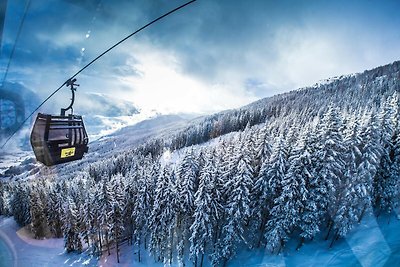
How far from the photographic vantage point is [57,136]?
9.79 metres

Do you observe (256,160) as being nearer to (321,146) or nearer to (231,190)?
(231,190)

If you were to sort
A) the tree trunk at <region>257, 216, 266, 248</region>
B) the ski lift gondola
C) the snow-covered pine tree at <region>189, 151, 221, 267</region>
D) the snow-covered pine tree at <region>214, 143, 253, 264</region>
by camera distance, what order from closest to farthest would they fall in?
the ski lift gondola → the snow-covered pine tree at <region>189, 151, 221, 267</region> → the snow-covered pine tree at <region>214, 143, 253, 264</region> → the tree trunk at <region>257, 216, 266, 248</region>

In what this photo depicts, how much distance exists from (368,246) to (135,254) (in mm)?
31613

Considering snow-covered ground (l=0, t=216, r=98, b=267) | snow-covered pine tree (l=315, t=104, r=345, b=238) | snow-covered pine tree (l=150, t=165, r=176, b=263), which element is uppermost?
snow-covered pine tree (l=315, t=104, r=345, b=238)

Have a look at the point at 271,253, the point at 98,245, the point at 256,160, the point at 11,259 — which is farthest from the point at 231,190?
the point at 11,259

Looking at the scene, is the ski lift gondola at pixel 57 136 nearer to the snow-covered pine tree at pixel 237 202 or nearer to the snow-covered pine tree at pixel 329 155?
the snow-covered pine tree at pixel 237 202

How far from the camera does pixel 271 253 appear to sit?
103 feet

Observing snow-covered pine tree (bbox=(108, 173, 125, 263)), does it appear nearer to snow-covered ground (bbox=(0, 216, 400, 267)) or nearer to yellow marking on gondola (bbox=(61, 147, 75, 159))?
snow-covered ground (bbox=(0, 216, 400, 267))

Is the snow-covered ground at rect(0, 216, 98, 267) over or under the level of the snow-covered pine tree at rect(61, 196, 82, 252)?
under

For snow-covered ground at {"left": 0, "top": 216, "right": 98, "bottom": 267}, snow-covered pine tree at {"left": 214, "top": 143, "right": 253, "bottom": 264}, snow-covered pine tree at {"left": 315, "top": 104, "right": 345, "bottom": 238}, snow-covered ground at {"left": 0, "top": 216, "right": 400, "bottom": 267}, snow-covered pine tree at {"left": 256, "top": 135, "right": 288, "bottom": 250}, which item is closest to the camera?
snow-covered ground at {"left": 0, "top": 216, "right": 400, "bottom": 267}

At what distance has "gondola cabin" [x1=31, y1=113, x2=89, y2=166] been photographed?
937 cm

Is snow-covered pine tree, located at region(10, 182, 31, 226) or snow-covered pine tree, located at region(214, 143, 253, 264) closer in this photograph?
snow-covered pine tree, located at region(214, 143, 253, 264)

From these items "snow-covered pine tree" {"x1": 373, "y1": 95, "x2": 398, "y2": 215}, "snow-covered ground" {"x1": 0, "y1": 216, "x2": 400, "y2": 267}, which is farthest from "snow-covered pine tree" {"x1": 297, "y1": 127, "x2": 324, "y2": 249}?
"snow-covered pine tree" {"x1": 373, "y1": 95, "x2": 398, "y2": 215}

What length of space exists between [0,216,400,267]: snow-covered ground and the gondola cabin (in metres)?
22.4
